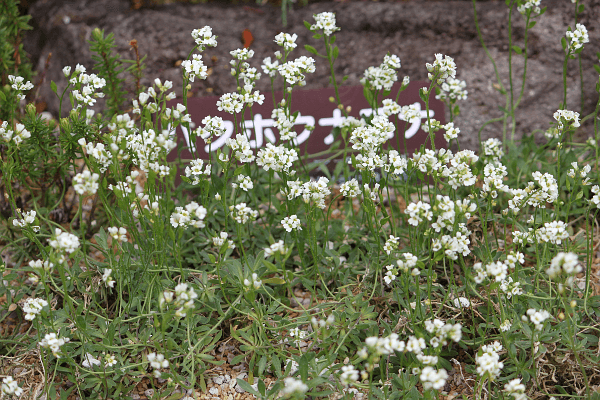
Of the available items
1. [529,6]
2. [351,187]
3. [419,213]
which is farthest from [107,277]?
[529,6]

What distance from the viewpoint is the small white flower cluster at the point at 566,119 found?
1.79 meters

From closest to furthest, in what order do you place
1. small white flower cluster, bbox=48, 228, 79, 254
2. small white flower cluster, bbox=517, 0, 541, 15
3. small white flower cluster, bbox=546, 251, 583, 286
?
small white flower cluster, bbox=546, 251, 583, 286, small white flower cluster, bbox=48, 228, 79, 254, small white flower cluster, bbox=517, 0, 541, 15

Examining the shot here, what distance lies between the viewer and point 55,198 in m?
2.34

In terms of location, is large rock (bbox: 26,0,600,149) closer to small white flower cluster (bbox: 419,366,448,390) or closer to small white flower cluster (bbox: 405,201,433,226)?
small white flower cluster (bbox: 405,201,433,226)

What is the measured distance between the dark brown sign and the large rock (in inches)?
13.7

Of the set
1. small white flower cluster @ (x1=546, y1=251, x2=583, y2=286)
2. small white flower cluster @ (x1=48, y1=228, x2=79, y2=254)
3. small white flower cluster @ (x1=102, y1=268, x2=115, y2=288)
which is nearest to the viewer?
small white flower cluster @ (x1=546, y1=251, x2=583, y2=286)

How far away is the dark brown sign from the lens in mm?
2619

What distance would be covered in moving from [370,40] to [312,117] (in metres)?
0.86

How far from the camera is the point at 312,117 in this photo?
2676 mm

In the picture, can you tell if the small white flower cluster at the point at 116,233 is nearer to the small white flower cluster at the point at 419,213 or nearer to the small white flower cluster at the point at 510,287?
the small white flower cluster at the point at 419,213

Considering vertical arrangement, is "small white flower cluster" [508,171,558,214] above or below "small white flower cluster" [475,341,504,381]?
above

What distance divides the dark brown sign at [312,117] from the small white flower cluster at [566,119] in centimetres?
81

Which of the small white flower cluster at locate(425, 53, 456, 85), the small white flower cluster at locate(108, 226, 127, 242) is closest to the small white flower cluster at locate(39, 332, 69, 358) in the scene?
the small white flower cluster at locate(108, 226, 127, 242)

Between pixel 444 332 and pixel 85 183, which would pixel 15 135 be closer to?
pixel 85 183
